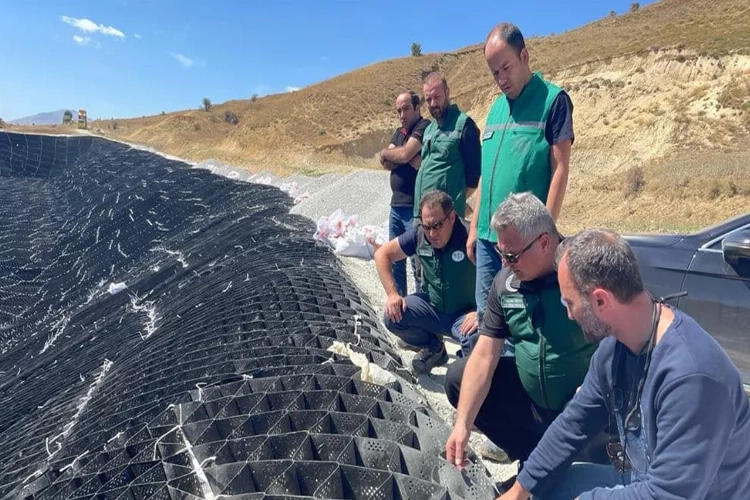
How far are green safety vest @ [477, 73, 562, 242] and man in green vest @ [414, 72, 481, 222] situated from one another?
0.76 meters

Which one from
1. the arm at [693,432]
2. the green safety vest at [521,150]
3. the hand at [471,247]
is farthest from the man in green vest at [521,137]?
the arm at [693,432]

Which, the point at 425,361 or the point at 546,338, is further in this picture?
the point at 425,361

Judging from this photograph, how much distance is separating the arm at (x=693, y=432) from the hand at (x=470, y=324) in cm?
A: 188

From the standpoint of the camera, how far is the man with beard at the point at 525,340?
8.45 feet

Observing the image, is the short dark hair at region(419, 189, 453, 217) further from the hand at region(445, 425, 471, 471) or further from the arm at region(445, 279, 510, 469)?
the hand at region(445, 425, 471, 471)

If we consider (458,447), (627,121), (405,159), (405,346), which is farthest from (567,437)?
(627,121)

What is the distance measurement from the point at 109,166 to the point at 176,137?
2607 cm

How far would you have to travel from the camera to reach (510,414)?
2910 mm

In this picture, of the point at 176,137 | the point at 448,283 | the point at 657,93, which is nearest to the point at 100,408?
the point at 448,283

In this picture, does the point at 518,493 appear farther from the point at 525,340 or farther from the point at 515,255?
the point at 515,255

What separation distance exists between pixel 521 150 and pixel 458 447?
5.23 feet

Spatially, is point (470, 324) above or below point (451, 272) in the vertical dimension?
below

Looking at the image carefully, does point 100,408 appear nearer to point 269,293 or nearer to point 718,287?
point 269,293

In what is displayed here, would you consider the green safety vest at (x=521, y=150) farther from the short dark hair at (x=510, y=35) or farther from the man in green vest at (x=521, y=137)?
the short dark hair at (x=510, y=35)
